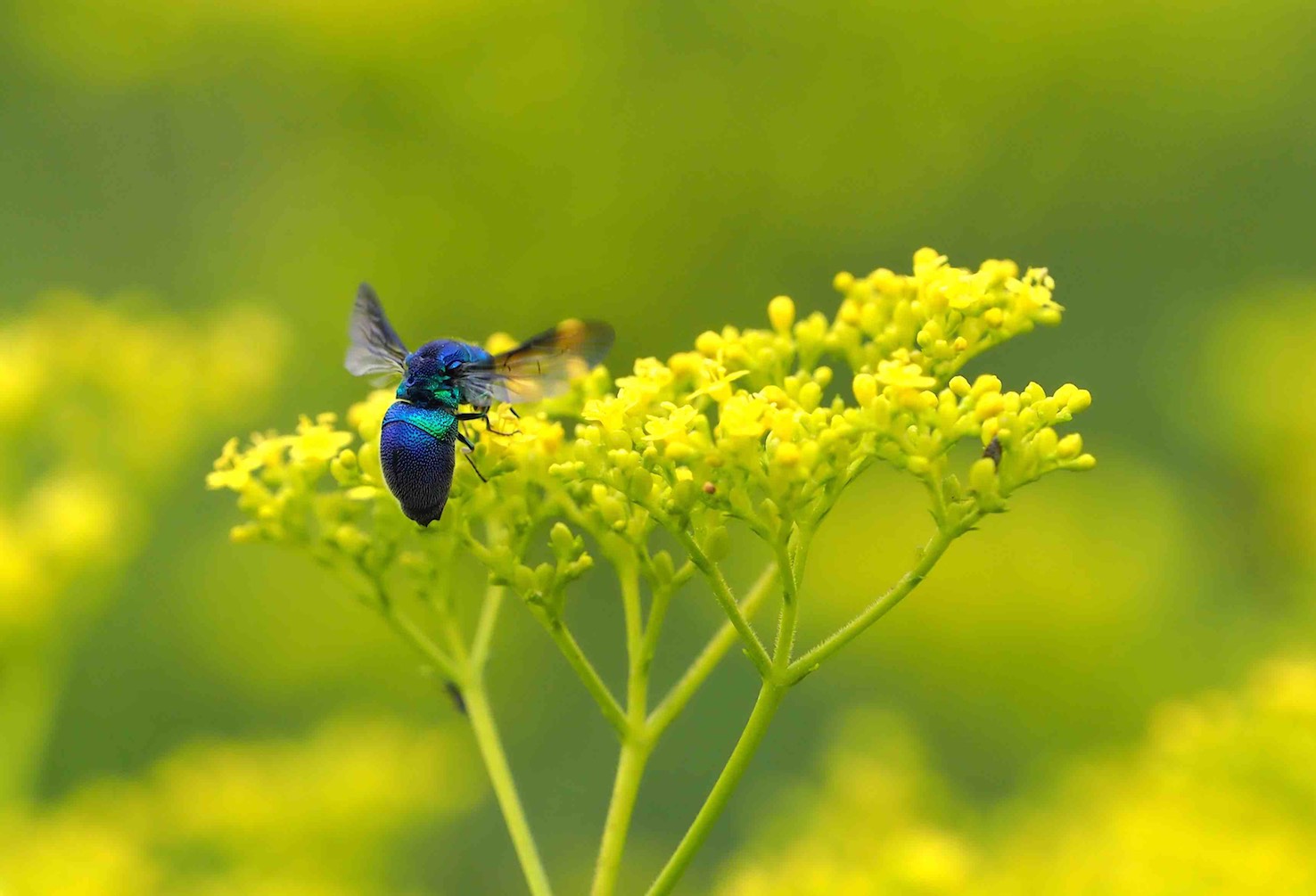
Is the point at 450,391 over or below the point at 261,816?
below

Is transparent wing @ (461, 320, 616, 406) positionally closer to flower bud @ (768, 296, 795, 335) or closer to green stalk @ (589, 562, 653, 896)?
flower bud @ (768, 296, 795, 335)

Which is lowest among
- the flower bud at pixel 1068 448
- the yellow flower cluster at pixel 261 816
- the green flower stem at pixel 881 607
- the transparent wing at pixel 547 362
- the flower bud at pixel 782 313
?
the green flower stem at pixel 881 607

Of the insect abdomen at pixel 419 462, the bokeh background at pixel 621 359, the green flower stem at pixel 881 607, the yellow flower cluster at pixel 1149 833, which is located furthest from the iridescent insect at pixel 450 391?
the bokeh background at pixel 621 359

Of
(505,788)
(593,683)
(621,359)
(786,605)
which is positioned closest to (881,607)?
(786,605)

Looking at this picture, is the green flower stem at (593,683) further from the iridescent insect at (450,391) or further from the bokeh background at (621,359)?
the bokeh background at (621,359)

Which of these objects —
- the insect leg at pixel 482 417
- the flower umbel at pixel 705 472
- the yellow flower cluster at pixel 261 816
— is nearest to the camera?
the flower umbel at pixel 705 472

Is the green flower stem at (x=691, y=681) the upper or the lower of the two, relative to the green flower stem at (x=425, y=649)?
lower

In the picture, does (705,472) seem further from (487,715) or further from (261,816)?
(261,816)
